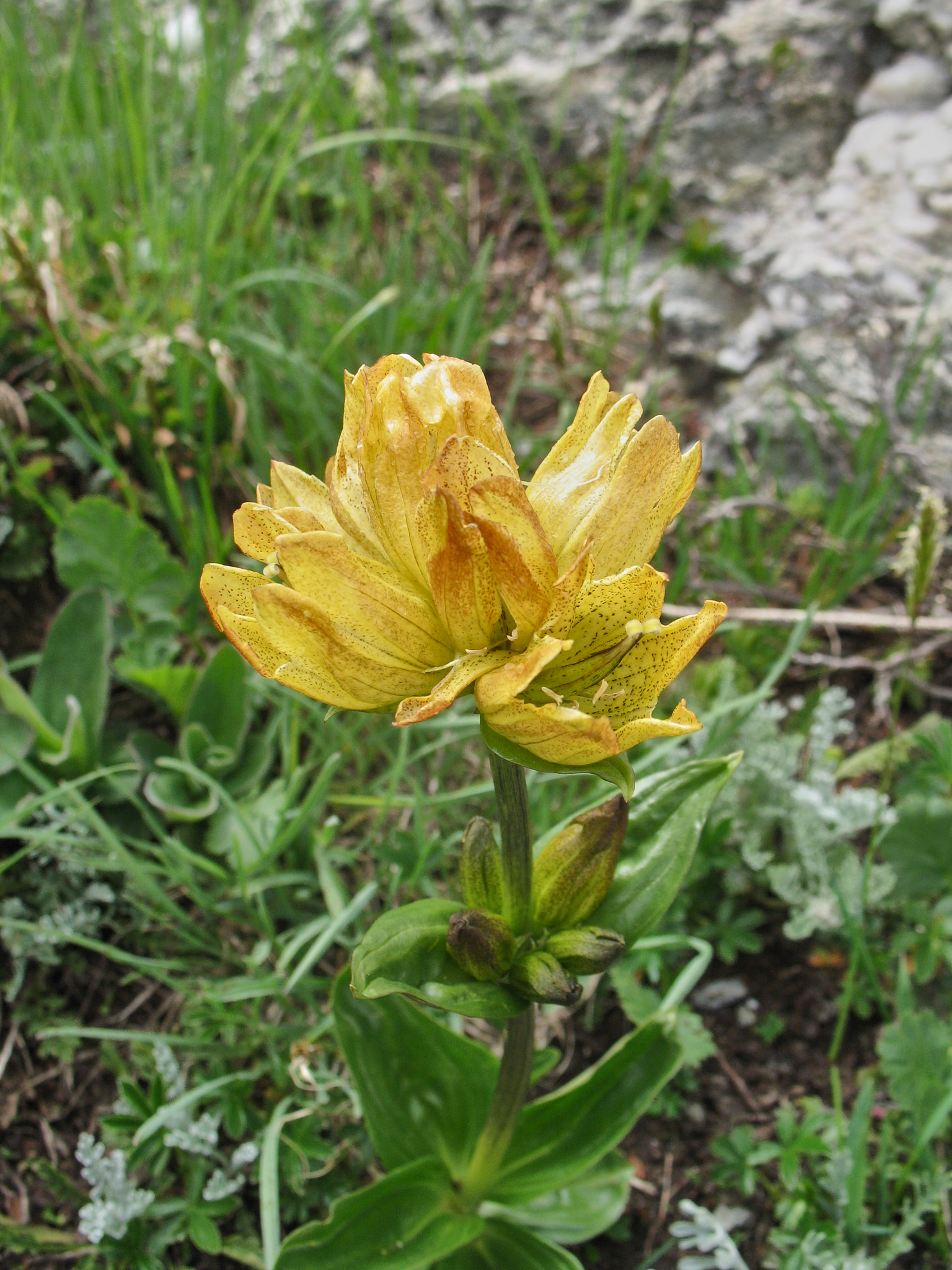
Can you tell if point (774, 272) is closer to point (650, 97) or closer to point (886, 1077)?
point (650, 97)

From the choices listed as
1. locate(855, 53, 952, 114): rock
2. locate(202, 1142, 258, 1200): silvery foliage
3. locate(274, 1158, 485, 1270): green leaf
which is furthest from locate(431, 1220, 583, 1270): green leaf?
locate(855, 53, 952, 114): rock

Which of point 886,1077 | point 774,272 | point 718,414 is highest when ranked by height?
→ point 774,272

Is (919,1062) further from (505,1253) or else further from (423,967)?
(423,967)

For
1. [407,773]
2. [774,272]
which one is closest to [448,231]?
[774,272]

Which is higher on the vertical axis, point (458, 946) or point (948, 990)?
point (458, 946)

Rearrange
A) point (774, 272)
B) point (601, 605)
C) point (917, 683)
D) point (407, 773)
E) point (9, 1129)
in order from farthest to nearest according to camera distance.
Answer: point (774, 272), point (917, 683), point (407, 773), point (9, 1129), point (601, 605)

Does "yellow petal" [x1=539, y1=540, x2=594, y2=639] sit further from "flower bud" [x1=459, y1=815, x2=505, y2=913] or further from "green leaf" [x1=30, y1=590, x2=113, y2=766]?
"green leaf" [x1=30, y1=590, x2=113, y2=766]

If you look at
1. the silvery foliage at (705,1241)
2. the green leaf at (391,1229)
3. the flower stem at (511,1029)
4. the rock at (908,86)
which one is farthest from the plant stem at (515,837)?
the rock at (908,86)

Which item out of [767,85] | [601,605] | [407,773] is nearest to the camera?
[601,605]

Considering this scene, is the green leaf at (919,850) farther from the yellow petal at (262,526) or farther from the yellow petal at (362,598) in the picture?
the yellow petal at (262,526)
